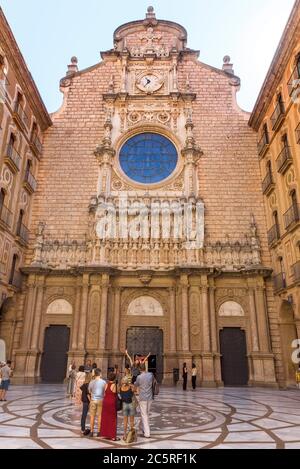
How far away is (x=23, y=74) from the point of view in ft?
62.7

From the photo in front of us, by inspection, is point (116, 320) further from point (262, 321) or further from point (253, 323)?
point (262, 321)

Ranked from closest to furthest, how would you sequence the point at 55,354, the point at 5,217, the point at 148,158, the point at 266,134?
the point at 5,217
the point at 55,354
the point at 266,134
the point at 148,158

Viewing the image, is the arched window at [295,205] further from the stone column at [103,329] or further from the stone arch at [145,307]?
the stone column at [103,329]

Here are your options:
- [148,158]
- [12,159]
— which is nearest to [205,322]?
[148,158]

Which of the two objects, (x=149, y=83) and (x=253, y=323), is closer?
(x=253, y=323)

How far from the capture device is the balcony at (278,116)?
18.0m

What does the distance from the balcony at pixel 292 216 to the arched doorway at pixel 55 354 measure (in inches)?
507

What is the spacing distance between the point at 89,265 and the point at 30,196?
19.9ft

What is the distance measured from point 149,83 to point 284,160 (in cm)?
1164

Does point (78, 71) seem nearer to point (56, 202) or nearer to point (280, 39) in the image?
point (56, 202)

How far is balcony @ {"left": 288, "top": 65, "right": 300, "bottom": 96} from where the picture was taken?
1653 cm

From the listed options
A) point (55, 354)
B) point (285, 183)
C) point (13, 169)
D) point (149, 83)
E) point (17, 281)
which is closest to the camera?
point (285, 183)

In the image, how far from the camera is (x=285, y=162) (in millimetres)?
17141
